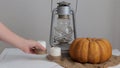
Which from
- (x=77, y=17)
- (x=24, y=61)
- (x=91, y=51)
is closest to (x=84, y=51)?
(x=91, y=51)

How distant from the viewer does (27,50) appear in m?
0.91

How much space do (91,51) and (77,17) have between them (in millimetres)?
585

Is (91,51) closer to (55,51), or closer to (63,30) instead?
(55,51)

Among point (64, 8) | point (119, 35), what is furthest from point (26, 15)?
point (119, 35)

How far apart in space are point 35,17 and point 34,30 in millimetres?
82

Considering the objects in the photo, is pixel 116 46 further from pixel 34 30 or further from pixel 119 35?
pixel 34 30

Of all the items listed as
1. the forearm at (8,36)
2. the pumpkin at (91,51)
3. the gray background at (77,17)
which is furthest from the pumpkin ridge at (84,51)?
the gray background at (77,17)

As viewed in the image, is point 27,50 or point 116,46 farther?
point 116,46

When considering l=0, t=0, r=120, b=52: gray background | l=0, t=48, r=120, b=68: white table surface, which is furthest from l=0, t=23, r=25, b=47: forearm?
l=0, t=0, r=120, b=52: gray background

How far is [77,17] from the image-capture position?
4.64 ft

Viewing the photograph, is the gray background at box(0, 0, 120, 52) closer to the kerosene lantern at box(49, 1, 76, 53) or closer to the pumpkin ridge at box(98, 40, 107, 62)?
the kerosene lantern at box(49, 1, 76, 53)

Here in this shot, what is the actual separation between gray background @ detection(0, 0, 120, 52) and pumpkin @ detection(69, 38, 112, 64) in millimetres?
545

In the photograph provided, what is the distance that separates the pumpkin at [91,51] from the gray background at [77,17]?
1.79ft

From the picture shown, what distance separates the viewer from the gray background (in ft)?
4.60
